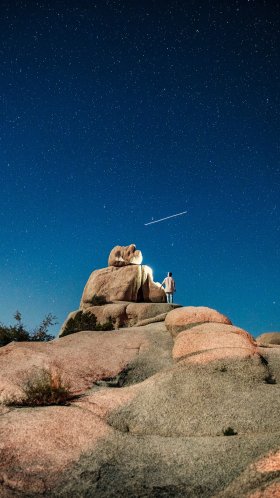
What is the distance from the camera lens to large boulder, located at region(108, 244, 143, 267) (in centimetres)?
4638

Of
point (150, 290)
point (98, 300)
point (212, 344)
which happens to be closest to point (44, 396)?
point (212, 344)

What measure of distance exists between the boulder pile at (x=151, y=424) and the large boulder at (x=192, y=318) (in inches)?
95.2

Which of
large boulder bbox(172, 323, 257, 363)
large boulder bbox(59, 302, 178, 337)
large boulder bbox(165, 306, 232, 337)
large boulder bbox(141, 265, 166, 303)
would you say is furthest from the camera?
large boulder bbox(141, 265, 166, 303)

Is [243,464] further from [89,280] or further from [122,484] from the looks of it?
[89,280]

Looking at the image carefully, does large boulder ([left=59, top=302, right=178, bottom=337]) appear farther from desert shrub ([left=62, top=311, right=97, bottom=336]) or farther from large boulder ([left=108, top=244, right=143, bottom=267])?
large boulder ([left=108, top=244, right=143, bottom=267])

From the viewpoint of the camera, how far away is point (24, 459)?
350 inches

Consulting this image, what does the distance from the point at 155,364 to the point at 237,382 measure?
5852mm

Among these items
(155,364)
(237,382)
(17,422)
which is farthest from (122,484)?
(155,364)

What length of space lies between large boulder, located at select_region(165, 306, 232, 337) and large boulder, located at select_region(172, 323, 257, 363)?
7.39ft

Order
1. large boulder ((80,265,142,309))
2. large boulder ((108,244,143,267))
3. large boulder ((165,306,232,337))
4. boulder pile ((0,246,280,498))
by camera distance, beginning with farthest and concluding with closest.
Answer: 1. large boulder ((108,244,143,267))
2. large boulder ((80,265,142,309))
3. large boulder ((165,306,232,337))
4. boulder pile ((0,246,280,498))

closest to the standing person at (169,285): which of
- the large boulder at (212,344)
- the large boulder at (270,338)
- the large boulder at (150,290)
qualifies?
the large boulder at (150,290)

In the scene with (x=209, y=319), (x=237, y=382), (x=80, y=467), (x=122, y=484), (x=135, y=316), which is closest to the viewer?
(x=122, y=484)


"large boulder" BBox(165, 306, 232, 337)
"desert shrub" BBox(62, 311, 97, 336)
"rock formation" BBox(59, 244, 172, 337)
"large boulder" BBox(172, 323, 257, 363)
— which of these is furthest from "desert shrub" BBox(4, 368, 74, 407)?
"rock formation" BBox(59, 244, 172, 337)

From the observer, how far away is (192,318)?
2298cm
